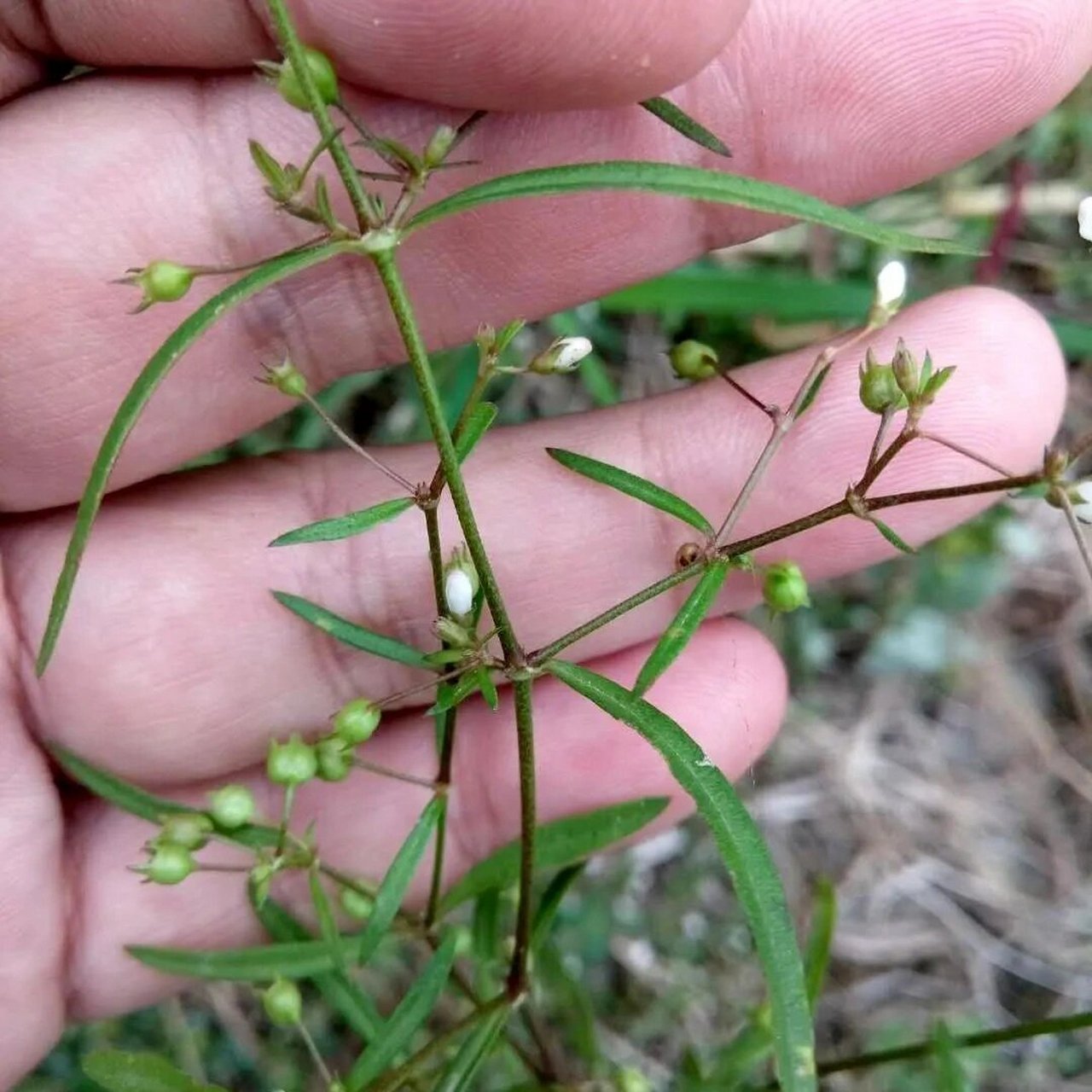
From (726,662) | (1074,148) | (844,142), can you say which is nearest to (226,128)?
(844,142)

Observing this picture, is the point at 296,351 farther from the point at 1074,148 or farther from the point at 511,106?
the point at 1074,148

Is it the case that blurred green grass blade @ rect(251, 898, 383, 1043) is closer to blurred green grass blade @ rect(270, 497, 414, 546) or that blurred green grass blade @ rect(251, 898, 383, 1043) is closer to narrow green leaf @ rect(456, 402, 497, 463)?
blurred green grass blade @ rect(270, 497, 414, 546)

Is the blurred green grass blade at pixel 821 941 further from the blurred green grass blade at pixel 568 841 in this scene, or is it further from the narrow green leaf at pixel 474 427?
the narrow green leaf at pixel 474 427

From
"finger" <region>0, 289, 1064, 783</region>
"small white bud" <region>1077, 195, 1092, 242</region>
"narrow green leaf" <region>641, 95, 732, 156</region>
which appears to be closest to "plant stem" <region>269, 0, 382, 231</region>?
"narrow green leaf" <region>641, 95, 732, 156</region>

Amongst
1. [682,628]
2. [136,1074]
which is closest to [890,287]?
[682,628]

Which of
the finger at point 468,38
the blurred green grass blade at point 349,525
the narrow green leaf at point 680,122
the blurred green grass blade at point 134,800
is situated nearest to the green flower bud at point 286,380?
the blurred green grass blade at point 349,525
